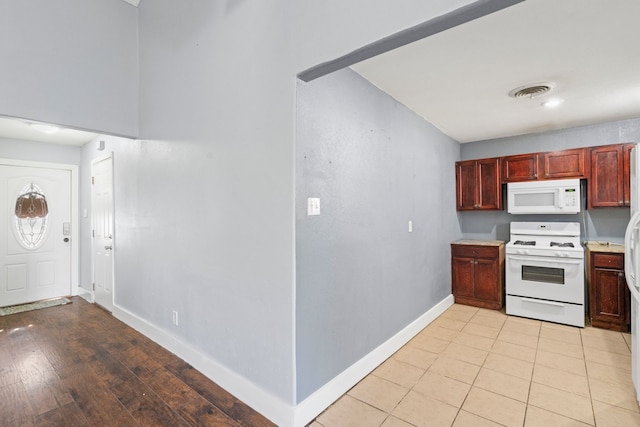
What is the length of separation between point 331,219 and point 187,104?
1.69 metres

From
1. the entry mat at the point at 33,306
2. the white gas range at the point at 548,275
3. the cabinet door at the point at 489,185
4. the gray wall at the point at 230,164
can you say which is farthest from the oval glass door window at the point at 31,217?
the white gas range at the point at 548,275

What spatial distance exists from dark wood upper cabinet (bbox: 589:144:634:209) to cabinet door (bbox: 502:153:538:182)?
57 centimetres

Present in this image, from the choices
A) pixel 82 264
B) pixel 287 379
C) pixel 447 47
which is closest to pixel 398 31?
pixel 447 47

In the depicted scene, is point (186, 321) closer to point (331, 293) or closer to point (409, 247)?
point (331, 293)

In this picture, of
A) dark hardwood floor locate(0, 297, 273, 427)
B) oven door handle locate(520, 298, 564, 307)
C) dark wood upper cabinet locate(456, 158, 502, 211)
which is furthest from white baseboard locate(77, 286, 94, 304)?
oven door handle locate(520, 298, 564, 307)

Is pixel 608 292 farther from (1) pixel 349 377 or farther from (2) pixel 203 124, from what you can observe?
(2) pixel 203 124

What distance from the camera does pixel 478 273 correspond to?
13.5ft

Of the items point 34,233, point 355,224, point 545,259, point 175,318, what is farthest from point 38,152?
point 545,259

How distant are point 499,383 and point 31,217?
632 cm

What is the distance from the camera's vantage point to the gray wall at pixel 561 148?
3658mm

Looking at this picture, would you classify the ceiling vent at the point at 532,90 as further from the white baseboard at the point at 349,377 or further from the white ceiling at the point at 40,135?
the white ceiling at the point at 40,135

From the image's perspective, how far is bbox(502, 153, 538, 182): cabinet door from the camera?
3.99m

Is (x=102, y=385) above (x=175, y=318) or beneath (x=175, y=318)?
beneath

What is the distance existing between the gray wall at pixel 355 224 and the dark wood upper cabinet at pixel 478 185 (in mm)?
1159
